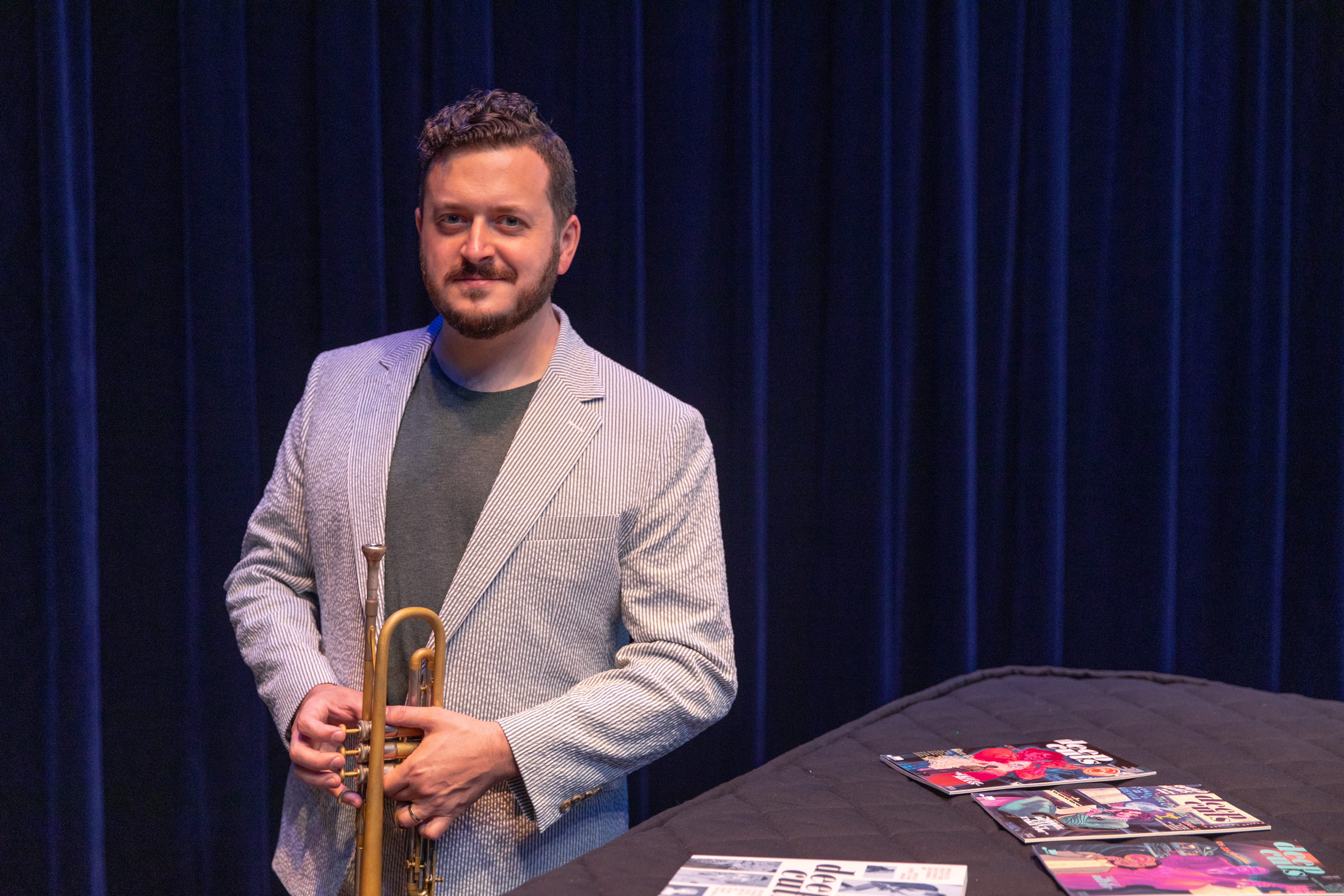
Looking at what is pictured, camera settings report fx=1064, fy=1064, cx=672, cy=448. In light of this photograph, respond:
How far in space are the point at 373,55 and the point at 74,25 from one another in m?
0.66

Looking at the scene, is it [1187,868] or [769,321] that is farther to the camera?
[769,321]

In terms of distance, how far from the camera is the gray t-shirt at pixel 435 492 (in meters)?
1.63

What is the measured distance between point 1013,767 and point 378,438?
3.49 feet

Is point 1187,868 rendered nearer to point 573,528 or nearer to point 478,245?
point 573,528

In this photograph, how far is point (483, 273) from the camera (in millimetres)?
1634

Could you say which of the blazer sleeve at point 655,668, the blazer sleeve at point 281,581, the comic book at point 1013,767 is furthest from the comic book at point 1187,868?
the blazer sleeve at point 281,581

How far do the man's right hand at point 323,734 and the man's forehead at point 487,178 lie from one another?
0.76 metres

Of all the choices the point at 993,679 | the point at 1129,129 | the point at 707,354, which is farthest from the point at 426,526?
the point at 1129,129

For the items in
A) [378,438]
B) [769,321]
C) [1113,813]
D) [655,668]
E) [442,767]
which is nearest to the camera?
[1113,813]

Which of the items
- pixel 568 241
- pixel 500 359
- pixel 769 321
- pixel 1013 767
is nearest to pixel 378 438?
pixel 500 359

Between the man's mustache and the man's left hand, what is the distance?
0.65 m

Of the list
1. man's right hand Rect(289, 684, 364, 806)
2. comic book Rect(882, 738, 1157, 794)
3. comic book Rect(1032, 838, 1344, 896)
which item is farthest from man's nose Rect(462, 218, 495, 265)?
comic book Rect(1032, 838, 1344, 896)

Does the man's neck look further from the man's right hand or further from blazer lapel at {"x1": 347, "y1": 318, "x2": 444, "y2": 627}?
the man's right hand

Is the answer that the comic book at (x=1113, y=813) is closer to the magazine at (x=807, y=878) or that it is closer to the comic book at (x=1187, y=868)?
the comic book at (x=1187, y=868)
